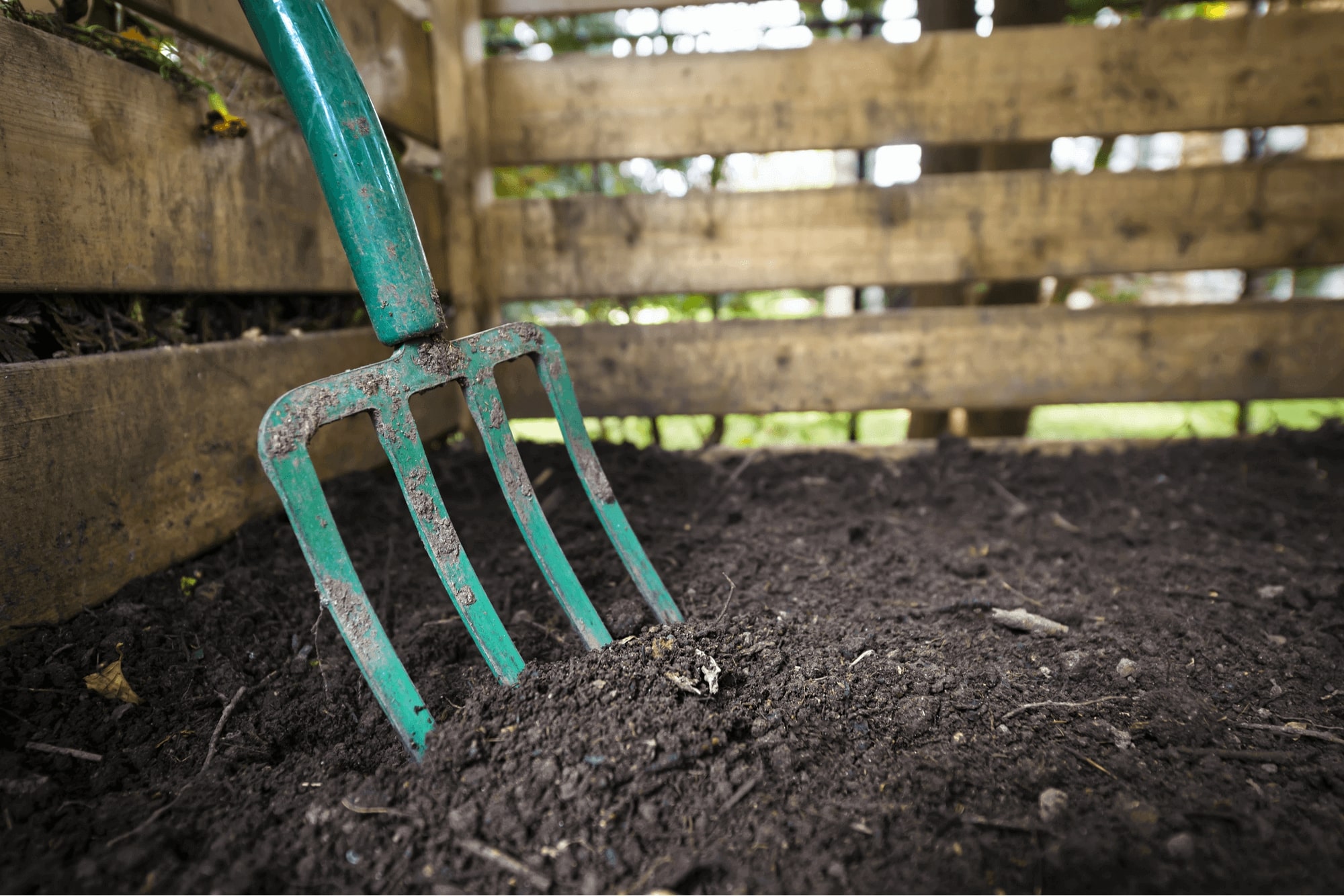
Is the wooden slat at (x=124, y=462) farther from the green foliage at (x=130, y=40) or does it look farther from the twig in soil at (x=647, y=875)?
the twig in soil at (x=647, y=875)

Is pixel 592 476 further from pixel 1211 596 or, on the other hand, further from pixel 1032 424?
pixel 1032 424

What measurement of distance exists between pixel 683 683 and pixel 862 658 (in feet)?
1.17

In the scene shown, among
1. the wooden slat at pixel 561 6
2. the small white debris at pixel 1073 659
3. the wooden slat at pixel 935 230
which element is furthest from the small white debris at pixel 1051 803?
the wooden slat at pixel 561 6

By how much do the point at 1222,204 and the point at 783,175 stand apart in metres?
1.83

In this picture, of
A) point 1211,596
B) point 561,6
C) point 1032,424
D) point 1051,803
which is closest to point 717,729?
point 1051,803

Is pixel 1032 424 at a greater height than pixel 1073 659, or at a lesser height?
greater

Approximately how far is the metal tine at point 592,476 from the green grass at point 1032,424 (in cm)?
119

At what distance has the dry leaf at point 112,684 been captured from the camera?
1.08 metres

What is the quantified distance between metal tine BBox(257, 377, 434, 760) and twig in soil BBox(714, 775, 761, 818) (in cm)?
42

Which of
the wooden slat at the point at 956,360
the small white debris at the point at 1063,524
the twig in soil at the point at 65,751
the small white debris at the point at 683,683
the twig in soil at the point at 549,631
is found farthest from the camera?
the wooden slat at the point at 956,360

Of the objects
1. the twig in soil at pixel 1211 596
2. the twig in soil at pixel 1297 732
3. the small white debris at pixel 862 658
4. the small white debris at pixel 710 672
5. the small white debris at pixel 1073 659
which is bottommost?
the twig in soil at pixel 1297 732

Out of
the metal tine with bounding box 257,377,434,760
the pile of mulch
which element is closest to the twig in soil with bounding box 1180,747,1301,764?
the metal tine with bounding box 257,377,434,760

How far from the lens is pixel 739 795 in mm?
967

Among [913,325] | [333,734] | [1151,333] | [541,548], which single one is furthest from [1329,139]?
[333,734]
